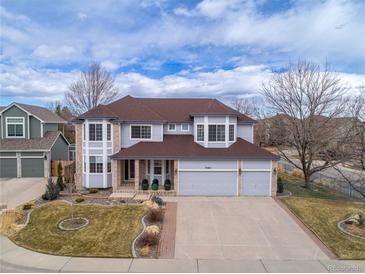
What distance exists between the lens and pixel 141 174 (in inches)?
763

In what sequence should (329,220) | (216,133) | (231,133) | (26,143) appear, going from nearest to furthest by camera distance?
1. (329,220)
2. (216,133)
3. (231,133)
4. (26,143)

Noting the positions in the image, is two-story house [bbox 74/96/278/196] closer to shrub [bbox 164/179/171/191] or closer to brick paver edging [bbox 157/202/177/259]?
shrub [bbox 164/179/171/191]

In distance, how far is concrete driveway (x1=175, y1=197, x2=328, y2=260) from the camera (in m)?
9.62

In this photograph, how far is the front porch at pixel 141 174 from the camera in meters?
17.8

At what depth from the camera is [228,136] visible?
18.8m

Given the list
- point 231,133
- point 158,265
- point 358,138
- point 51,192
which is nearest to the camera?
point 158,265

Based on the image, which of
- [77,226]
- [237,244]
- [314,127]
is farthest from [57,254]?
[314,127]

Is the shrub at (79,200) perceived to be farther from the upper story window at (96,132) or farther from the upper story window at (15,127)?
the upper story window at (15,127)

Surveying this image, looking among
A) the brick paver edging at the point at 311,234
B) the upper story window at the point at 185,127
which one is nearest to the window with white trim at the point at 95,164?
the upper story window at the point at 185,127

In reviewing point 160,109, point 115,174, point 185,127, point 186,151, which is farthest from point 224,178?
point 160,109

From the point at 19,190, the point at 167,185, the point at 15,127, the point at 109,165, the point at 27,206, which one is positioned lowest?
the point at 19,190

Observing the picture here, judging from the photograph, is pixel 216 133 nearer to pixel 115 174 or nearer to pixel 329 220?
pixel 115 174

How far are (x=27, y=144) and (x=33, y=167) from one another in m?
2.19

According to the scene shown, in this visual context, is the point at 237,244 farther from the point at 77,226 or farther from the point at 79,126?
the point at 79,126
